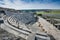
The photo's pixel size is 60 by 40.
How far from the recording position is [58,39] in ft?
4.86

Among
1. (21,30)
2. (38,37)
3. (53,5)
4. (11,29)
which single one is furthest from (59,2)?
(11,29)

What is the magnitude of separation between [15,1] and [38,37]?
2.15 feet

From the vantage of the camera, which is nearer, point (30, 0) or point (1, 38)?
point (30, 0)

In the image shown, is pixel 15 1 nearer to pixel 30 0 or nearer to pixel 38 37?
pixel 30 0

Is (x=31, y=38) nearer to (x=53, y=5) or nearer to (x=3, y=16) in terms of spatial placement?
(x=53, y=5)

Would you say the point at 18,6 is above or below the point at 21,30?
above

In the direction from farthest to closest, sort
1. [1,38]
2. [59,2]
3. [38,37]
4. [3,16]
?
[3,16] < [1,38] < [38,37] < [59,2]

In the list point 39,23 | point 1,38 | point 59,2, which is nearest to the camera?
point 59,2

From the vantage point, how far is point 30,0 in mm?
843

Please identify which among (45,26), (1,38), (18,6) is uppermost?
(18,6)

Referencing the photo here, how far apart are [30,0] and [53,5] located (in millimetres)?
138

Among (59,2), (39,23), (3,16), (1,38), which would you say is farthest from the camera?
(3,16)

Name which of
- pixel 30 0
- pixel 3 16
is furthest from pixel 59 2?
pixel 3 16

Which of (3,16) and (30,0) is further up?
(30,0)
